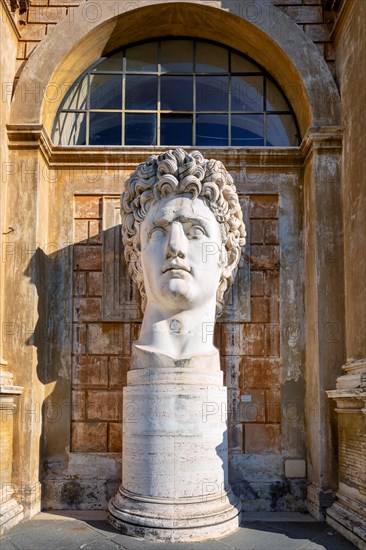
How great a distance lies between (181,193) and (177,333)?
1.60m

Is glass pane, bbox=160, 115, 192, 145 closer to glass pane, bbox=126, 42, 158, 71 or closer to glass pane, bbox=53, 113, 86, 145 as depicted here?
glass pane, bbox=126, 42, 158, 71

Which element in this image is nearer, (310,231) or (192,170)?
(192,170)

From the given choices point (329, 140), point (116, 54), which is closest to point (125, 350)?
point (329, 140)

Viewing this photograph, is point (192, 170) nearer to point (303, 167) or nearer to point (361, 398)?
point (303, 167)

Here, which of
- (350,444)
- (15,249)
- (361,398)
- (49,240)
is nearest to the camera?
(361,398)

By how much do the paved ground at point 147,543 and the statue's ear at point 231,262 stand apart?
292cm

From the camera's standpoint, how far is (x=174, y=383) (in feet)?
20.1

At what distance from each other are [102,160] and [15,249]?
1.76 metres

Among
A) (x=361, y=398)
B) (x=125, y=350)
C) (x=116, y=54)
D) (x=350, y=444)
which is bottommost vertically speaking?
(x=350, y=444)

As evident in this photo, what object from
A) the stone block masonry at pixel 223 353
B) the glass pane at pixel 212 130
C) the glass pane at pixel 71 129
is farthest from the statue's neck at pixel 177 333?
the glass pane at pixel 71 129

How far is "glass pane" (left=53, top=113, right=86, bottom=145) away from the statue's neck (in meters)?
3.32

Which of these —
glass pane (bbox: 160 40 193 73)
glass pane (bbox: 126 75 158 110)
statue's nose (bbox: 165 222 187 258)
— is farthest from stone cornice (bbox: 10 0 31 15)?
statue's nose (bbox: 165 222 187 258)

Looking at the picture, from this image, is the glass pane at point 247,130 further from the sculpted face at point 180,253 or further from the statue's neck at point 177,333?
the statue's neck at point 177,333

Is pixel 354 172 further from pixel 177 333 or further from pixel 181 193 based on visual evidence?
pixel 177 333
